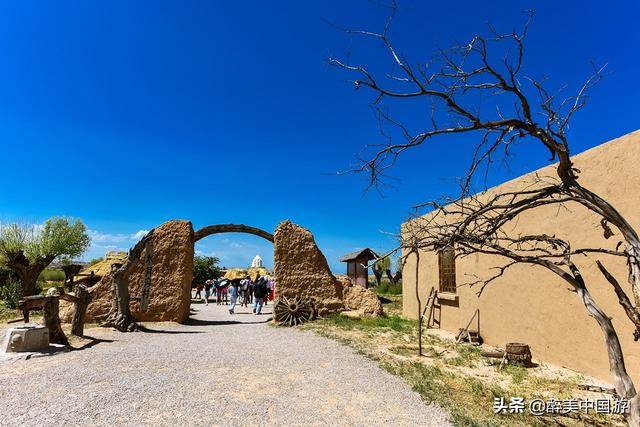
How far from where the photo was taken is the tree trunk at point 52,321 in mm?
8156

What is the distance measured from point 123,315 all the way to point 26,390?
5751 mm

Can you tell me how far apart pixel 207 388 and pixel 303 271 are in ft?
25.8

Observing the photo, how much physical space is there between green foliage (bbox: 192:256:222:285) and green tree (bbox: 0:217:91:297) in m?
8.35

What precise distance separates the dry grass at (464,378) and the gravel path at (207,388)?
0.36 metres

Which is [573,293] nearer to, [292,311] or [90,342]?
[292,311]

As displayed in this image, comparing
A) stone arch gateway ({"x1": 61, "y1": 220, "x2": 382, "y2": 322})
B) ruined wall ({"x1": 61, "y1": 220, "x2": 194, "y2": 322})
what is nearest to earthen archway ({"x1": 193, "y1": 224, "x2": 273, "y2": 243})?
stone arch gateway ({"x1": 61, "y1": 220, "x2": 382, "y2": 322})

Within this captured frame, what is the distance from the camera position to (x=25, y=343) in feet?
24.3

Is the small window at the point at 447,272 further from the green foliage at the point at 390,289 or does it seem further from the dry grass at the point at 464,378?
the green foliage at the point at 390,289

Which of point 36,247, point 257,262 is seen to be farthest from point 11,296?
point 257,262

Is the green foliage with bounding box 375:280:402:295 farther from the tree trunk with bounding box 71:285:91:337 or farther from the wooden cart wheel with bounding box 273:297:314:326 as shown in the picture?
the tree trunk with bounding box 71:285:91:337

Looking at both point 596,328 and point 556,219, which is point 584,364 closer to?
point 596,328

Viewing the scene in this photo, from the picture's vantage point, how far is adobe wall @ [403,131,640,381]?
605 cm

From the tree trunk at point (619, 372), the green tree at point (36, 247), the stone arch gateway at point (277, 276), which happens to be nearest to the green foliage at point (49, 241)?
the green tree at point (36, 247)

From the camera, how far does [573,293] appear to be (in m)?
7.12
